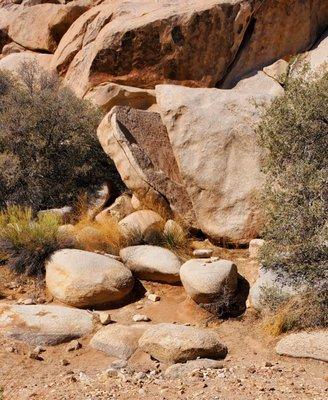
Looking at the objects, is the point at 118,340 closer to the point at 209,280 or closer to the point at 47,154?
the point at 209,280

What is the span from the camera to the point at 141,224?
8695mm

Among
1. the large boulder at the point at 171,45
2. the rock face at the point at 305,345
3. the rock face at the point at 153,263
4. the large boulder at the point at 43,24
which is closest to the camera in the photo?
the rock face at the point at 305,345

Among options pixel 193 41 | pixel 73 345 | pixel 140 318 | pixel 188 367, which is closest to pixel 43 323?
pixel 73 345

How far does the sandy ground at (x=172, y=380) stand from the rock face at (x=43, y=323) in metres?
0.11

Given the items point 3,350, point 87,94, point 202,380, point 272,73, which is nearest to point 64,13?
point 87,94

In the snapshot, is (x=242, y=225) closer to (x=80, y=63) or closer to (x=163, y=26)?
(x=163, y=26)

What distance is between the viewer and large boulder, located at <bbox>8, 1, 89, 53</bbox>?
56.7 feet

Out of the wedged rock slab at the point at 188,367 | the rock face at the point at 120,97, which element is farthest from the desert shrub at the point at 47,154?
the wedged rock slab at the point at 188,367

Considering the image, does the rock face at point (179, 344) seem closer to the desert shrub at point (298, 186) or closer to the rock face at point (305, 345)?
the rock face at point (305, 345)

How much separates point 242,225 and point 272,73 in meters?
6.53

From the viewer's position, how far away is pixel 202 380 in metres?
5.16

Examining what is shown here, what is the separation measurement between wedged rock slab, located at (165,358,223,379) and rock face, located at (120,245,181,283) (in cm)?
206

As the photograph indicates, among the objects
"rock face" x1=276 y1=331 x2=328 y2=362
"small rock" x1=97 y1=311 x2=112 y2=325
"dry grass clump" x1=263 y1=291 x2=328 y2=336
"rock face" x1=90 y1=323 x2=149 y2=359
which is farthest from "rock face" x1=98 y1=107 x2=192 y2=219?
"rock face" x1=276 y1=331 x2=328 y2=362

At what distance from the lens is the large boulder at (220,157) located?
27.1 ft
